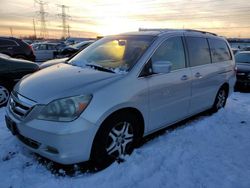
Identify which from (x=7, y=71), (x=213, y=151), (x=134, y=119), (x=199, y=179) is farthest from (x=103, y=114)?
(x=7, y=71)

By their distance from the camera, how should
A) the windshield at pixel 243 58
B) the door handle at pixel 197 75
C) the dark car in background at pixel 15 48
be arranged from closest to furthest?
1. the door handle at pixel 197 75
2. the windshield at pixel 243 58
3. the dark car in background at pixel 15 48

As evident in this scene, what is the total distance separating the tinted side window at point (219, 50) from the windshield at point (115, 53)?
1957mm

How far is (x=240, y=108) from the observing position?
631 centimetres

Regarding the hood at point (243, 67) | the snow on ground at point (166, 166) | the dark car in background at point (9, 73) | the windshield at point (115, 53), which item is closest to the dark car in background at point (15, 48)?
the dark car in background at point (9, 73)

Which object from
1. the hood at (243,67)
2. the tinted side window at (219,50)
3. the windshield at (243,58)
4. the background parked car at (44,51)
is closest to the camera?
the tinted side window at (219,50)

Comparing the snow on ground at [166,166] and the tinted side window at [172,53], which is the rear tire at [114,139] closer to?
the snow on ground at [166,166]

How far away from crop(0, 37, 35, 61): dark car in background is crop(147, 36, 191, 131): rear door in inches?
380

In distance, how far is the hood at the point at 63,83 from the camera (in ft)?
9.62

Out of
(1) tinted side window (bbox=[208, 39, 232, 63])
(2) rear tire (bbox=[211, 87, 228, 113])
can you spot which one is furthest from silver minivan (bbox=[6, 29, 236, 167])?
(2) rear tire (bbox=[211, 87, 228, 113])

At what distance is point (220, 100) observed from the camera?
228 inches

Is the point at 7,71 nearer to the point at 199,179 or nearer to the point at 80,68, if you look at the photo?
the point at 80,68

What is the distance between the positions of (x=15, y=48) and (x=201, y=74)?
9923mm

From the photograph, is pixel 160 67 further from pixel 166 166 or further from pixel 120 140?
pixel 166 166

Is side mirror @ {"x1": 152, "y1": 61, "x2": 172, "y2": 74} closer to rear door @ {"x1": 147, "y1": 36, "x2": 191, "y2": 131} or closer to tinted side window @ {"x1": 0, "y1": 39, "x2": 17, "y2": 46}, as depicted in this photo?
rear door @ {"x1": 147, "y1": 36, "x2": 191, "y2": 131}
